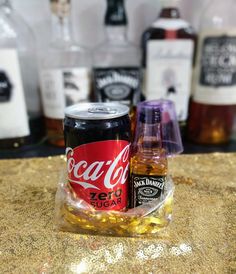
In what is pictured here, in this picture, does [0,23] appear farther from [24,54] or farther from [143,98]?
[143,98]

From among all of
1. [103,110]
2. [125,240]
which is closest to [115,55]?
[103,110]

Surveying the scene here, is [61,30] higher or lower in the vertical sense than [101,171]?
higher

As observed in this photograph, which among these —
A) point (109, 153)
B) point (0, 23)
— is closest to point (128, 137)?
point (109, 153)

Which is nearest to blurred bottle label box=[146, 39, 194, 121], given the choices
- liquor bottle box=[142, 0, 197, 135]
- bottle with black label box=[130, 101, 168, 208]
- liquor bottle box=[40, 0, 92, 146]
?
liquor bottle box=[142, 0, 197, 135]

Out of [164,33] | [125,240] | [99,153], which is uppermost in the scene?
[164,33]

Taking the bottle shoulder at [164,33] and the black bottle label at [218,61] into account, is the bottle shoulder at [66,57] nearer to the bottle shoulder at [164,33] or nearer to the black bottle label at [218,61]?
the bottle shoulder at [164,33]

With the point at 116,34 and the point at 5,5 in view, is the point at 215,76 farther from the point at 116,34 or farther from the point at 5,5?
the point at 5,5

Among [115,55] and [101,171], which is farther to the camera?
[115,55]
